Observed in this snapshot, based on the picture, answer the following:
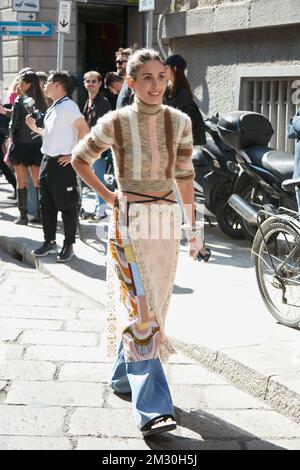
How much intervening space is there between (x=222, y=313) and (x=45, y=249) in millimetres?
2675


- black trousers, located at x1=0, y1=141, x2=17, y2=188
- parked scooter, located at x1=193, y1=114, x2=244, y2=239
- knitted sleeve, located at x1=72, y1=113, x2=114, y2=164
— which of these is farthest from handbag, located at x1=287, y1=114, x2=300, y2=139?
black trousers, located at x1=0, y1=141, x2=17, y2=188

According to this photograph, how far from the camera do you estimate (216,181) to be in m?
8.61

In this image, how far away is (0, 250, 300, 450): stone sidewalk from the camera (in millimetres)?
4004

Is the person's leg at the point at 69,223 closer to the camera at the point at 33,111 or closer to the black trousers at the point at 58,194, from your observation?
the black trousers at the point at 58,194

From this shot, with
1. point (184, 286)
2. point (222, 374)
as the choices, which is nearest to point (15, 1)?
point (184, 286)

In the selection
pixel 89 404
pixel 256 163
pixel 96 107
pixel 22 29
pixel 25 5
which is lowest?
pixel 89 404

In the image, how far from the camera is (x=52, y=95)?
7.66 metres

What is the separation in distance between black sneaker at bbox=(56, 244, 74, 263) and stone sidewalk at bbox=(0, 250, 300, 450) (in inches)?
68.6

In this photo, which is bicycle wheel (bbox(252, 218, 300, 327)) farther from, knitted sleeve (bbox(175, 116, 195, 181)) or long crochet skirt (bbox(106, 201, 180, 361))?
long crochet skirt (bbox(106, 201, 180, 361))

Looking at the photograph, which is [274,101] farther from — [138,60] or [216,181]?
[138,60]

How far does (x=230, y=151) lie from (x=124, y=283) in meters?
4.49

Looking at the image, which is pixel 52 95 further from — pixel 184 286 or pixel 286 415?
pixel 286 415

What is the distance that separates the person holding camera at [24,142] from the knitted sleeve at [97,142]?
5.39 metres

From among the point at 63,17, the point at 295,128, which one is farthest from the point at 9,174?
the point at 295,128
